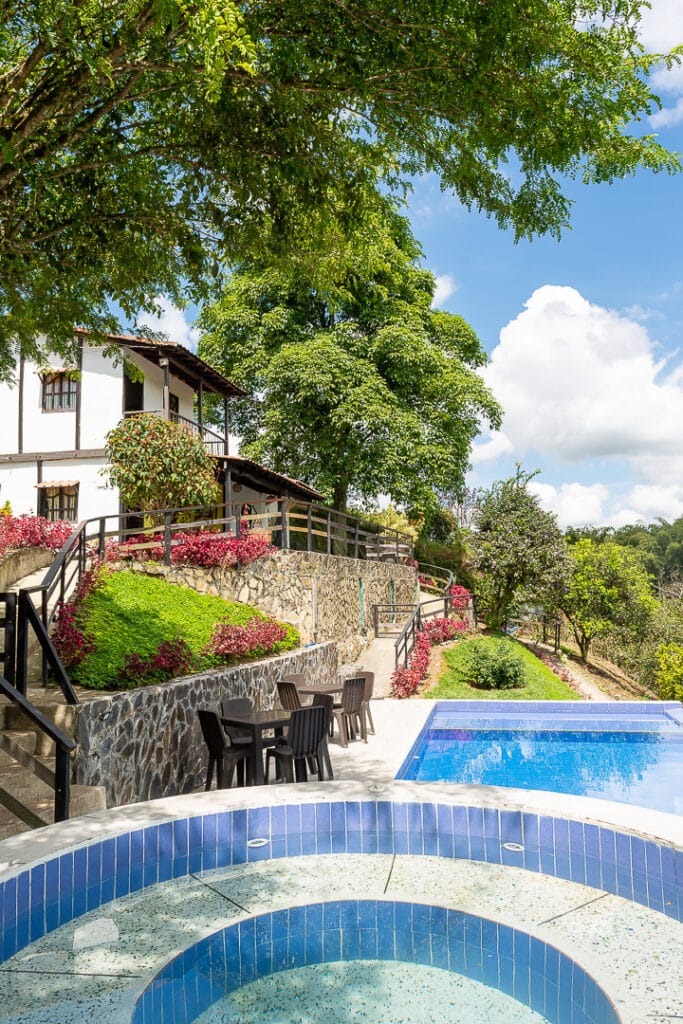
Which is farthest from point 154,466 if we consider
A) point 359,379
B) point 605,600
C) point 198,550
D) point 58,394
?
point 605,600

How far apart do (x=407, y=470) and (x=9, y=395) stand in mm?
12589

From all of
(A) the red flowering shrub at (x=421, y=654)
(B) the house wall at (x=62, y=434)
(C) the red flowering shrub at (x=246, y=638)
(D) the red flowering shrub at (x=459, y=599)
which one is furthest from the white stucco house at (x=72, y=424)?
(C) the red flowering shrub at (x=246, y=638)

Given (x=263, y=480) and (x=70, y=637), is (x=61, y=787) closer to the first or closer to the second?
(x=70, y=637)

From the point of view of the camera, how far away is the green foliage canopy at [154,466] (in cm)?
1756

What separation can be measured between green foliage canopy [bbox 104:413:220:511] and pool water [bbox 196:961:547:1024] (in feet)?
46.8

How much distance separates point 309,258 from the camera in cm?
856

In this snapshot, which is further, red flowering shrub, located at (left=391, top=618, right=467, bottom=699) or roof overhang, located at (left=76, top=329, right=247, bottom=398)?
roof overhang, located at (left=76, top=329, right=247, bottom=398)

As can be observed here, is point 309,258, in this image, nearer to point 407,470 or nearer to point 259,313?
point 407,470

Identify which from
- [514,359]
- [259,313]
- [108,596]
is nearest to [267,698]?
[108,596]

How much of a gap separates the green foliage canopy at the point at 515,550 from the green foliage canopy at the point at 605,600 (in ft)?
3.63

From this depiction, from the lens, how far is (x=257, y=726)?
7.46m

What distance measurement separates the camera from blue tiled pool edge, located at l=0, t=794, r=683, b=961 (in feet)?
14.9

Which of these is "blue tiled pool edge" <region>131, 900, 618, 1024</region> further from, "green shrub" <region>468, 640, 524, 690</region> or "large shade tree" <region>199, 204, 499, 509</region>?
"large shade tree" <region>199, 204, 499, 509</region>

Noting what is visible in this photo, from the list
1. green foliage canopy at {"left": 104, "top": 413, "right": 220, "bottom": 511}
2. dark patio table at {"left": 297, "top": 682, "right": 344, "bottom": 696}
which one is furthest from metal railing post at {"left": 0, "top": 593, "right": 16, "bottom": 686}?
green foliage canopy at {"left": 104, "top": 413, "right": 220, "bottom": 511}
